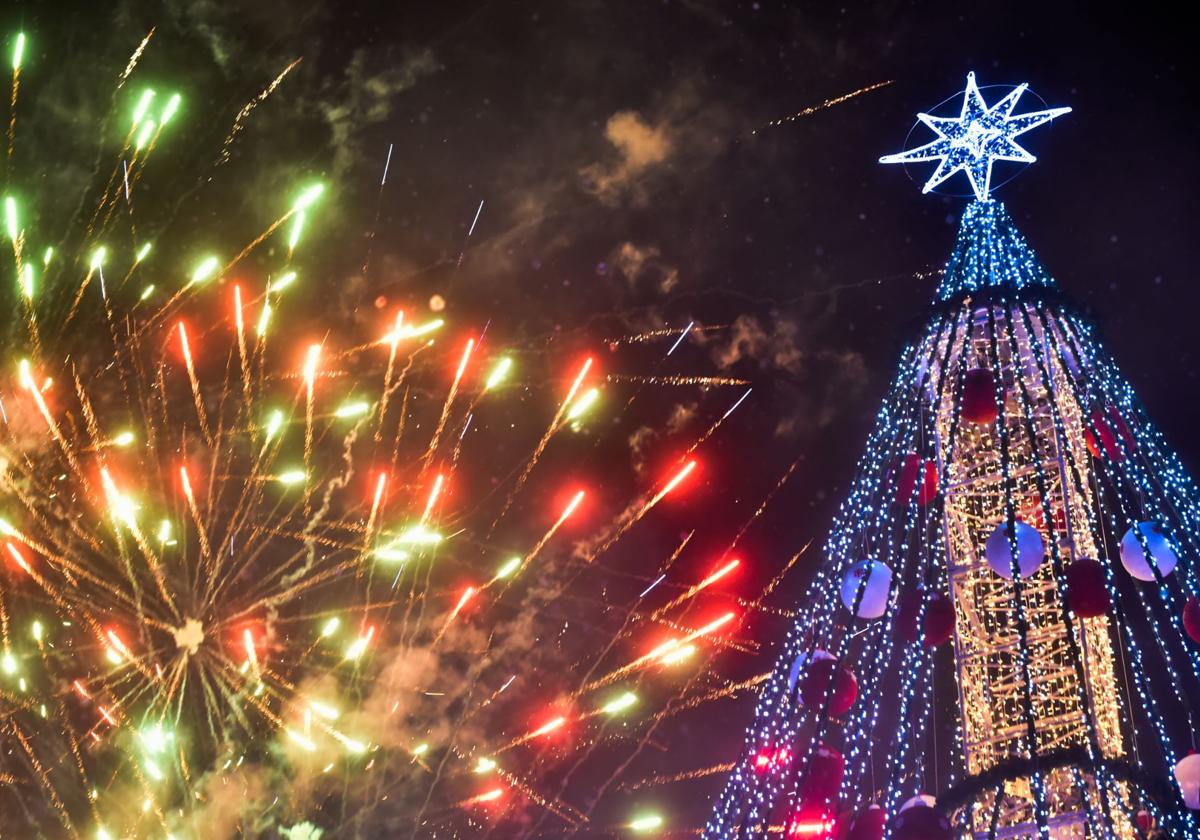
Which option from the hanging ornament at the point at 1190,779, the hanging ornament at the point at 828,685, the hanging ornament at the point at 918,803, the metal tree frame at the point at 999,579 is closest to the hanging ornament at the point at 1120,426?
the metal tree frame at the point at 999,579

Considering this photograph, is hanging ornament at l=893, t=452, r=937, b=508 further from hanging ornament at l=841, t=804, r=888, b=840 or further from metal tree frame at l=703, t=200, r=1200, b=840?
hanging ornament at l=841, t=804, r=888, b=840

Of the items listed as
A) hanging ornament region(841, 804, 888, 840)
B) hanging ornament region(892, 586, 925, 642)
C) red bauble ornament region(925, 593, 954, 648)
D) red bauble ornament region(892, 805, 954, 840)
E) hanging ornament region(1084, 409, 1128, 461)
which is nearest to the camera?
red bauble ornament region(892, 805, 954, 840)

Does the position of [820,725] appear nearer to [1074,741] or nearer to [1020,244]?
A: [1074,741]

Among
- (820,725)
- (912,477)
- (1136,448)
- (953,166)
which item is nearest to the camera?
(820,725)

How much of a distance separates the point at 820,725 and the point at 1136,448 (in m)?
4.18

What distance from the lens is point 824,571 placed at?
34.6 feet

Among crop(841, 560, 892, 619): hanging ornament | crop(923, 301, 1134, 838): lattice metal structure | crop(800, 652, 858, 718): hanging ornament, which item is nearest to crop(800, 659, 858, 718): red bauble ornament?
crop(800, 652, 858, 718): hanging ornament

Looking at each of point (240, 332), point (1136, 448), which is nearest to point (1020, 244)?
point (1136, 448)

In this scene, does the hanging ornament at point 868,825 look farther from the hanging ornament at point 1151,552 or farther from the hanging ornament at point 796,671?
the hanging ornament at point 1151,552

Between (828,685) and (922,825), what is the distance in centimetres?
147

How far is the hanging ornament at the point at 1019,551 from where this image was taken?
8578mm

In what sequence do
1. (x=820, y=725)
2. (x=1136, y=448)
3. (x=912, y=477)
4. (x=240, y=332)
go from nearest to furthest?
(x=820, y=725), (x=1136, y=448), (x=912, y=477), (x=240, y=332)

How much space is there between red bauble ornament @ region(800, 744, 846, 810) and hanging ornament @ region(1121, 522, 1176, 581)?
312 centimetres

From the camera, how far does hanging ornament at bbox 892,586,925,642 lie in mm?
9070
